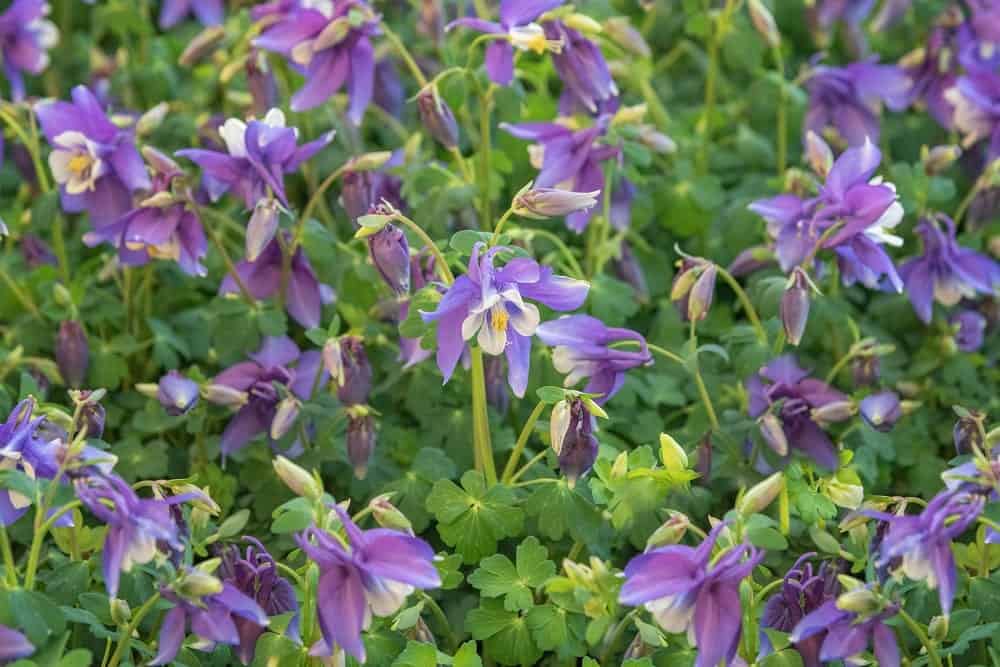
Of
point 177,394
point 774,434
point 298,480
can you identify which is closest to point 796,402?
point 774,434

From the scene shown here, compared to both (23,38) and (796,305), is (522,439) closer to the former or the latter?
(796,305)

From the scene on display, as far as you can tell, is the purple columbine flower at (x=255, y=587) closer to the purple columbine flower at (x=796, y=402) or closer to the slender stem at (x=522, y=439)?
the slender stem at (x=522, y=439)

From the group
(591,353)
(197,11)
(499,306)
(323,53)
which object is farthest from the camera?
(197,11)

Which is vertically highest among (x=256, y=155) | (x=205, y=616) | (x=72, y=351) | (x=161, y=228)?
(x=256, y=155)

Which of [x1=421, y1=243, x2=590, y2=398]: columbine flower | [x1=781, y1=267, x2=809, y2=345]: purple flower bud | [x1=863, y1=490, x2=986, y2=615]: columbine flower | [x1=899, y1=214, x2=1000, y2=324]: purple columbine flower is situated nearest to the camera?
[x1=863, y1=490, x2=986, y2=615]: columbine flower

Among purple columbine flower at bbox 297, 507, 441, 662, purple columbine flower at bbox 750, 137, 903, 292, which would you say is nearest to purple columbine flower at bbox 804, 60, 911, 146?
purple columbine flower at bbox 750, 137, 903, 292

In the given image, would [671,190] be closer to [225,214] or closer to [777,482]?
[225,214]

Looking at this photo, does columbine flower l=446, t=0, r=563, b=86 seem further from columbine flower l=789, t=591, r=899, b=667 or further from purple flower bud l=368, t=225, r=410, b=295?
columbine flower l=789, t=591, r=899, b=667

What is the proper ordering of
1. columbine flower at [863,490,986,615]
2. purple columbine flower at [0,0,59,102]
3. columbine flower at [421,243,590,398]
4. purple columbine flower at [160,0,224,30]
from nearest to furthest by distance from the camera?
1. columbine flower at [863,490,986,615]
2. columbine flower at [421,243,590,398]
3. purple columbine flower at [0,0,59,102]
4. purple columbine flower at [160,0,224,30]
